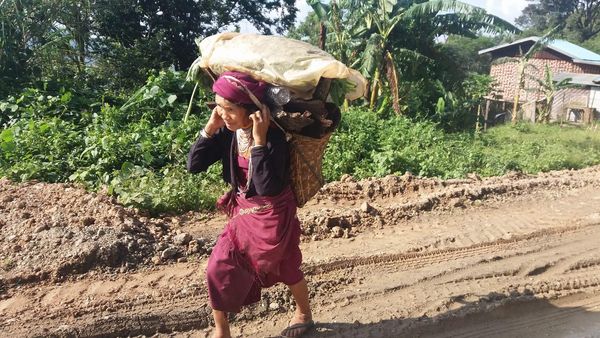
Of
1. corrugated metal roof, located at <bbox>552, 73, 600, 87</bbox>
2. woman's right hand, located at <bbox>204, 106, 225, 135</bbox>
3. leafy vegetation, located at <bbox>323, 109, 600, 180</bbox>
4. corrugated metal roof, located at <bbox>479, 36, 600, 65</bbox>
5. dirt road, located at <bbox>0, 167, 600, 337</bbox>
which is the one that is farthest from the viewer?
corrugated metal roof, located at <bbox>479, 36, 600, 65</bbox>

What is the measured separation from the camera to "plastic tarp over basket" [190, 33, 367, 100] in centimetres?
242

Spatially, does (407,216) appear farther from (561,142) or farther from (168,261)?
(561,142)

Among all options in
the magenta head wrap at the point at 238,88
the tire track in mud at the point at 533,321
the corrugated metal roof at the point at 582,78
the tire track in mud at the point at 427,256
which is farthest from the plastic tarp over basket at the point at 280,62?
the corrugated metal roof at the point at 582,78

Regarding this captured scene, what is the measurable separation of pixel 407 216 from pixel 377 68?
24.0 feet

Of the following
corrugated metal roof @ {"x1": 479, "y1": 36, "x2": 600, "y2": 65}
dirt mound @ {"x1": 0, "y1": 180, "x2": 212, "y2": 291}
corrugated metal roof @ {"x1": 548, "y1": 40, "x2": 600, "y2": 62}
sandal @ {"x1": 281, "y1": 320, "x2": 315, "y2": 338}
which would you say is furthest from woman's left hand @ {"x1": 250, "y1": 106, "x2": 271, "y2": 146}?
corrugated metal roof @ {"x1": 548, "y1": 40, "x2": 600, "y2": 62}

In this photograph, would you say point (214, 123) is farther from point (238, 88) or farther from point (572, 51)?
point (572, 51)

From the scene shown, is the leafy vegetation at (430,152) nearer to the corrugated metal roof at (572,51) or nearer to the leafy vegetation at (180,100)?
the leafy vegetation at (180,100)

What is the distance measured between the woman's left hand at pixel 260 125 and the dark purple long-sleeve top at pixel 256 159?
0.03 metres

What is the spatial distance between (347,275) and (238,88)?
2092mm

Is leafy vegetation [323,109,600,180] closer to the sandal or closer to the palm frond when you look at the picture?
the palm frond

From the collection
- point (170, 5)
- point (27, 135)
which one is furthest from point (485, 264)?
point (170, 5)

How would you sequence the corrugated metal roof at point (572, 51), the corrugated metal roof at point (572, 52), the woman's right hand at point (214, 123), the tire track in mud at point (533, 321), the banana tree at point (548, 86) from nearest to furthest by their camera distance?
1. the woman's right hand at point (214, 123)
2. the tire track in mud at point (533, 321)
3. the banana tree at point (548, 86)
4. the corrugated metal roof at point (572, 52)
5. the corrugated metal roof at point (572, 51)

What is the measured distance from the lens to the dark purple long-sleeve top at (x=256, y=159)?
96.6 inches

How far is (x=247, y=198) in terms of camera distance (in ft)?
8.82
